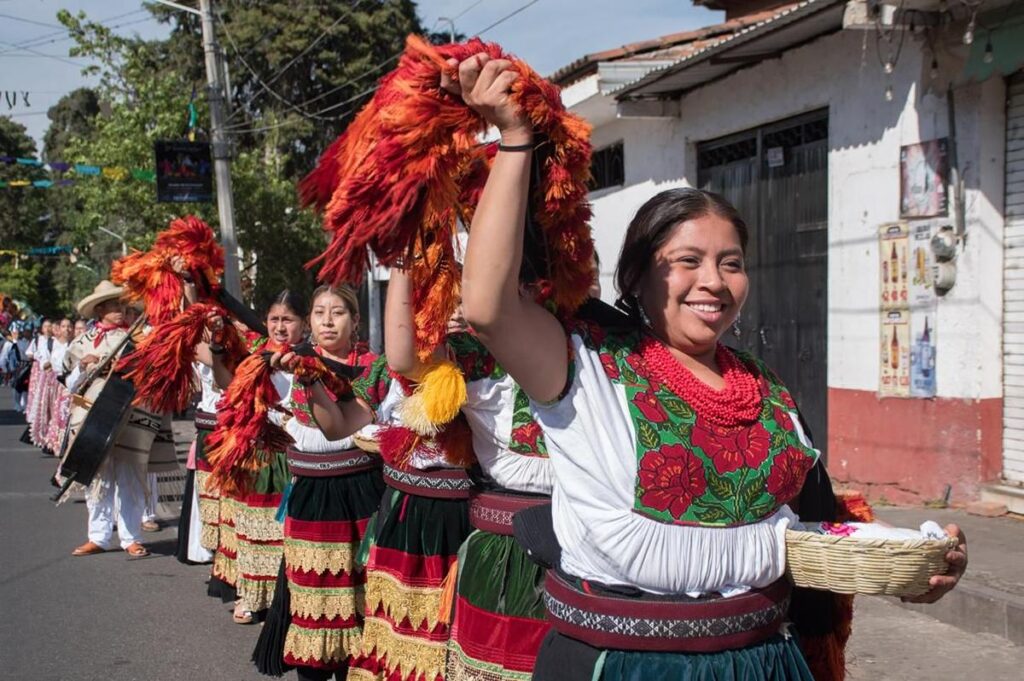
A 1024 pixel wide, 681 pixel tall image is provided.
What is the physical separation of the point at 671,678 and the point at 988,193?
21.7 ft

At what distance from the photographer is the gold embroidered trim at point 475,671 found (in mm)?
3258

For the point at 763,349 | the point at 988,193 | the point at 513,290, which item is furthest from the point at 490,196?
the point at 763,349

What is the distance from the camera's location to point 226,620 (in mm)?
6730

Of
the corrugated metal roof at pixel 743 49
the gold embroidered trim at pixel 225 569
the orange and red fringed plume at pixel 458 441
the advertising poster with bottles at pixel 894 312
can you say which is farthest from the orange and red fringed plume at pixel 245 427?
the corrugated metal roof at pixel 743 49

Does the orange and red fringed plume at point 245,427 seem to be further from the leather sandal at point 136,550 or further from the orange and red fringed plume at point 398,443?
the leather sandal at point 136,550

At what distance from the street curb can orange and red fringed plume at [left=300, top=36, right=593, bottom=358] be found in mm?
4005

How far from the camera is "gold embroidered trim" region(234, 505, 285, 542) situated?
6.16 meters

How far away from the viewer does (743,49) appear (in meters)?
9.69

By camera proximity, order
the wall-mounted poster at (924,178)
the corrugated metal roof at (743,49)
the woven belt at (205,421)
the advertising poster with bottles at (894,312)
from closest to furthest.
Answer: the woven belt at (205,421) < the wall-mounted poster at (924,178) < the advertising poster with bottles at (894,312) < the corrugated metal roof at (743,49)

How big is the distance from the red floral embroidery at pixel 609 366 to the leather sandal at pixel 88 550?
24.6 ft

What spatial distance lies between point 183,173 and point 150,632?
13.3 m

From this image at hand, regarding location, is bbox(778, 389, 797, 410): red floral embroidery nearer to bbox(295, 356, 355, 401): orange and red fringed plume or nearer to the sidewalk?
bbox(295, 356, 355, 401): orange and red fringed plume

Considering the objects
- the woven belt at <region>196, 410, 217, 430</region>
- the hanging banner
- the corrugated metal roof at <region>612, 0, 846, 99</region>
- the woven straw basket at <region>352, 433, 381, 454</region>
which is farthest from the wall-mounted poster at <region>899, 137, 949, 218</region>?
the hanging banner

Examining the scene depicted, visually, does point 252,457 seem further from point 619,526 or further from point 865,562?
point 865,562
